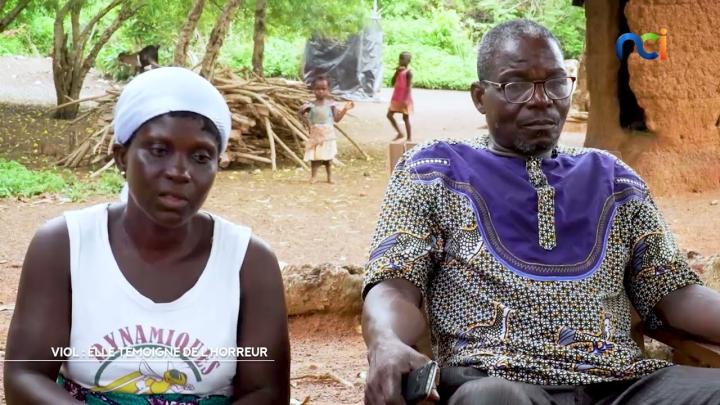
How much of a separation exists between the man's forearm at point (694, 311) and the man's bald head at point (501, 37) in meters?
0.78

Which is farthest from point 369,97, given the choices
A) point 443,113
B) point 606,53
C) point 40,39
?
point 606,53

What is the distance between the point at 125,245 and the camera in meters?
2.21

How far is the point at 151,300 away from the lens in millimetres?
2123

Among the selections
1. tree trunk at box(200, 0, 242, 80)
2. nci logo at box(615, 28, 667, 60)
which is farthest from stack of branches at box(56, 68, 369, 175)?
nci logo at box(615, 28, 667, 60)

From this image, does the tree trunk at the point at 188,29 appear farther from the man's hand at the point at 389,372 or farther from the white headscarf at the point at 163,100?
the man's hand at the point at 389,372

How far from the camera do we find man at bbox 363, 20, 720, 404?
8.24ft

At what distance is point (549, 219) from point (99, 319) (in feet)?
4.15

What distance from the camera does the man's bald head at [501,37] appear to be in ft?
9.09

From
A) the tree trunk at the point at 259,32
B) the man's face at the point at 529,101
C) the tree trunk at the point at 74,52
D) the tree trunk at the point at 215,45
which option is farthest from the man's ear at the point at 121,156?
the tree trunk at the point at 259,32

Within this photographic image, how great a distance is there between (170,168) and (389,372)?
65 cm

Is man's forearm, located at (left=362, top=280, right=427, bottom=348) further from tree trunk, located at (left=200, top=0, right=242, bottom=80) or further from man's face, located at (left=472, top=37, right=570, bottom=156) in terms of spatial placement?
tree trunk, located at (left=200, top=0, right=242, bottom=80)

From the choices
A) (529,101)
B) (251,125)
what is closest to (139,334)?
(529,101)

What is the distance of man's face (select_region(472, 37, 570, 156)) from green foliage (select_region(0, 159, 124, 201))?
734 cm

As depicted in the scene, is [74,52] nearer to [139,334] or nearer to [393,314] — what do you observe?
[393,314]
